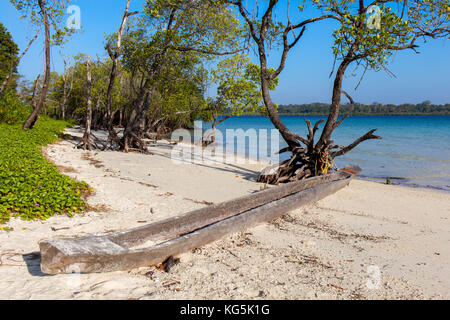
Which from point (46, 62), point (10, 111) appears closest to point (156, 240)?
point (46, 62)

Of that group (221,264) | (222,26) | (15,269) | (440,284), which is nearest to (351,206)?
(440,284)

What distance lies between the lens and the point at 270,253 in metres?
4.15

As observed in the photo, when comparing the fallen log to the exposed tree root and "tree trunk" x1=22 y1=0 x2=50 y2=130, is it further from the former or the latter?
"tree trunk" x1=22 y1=0 x2=50 y2=130

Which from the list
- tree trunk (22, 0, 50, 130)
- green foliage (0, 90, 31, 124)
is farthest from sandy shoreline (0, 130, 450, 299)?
green foliage (0, 90, 31, 124)

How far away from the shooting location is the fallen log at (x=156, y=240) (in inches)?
113

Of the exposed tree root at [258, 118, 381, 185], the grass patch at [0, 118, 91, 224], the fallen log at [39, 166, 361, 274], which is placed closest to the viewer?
the fallen log at [39, 166, 361, 274]

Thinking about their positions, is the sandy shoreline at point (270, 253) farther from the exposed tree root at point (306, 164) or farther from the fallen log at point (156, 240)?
the exposed tree root at point (306, 164)

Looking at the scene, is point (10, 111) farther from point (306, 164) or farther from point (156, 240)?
point (156, 240)

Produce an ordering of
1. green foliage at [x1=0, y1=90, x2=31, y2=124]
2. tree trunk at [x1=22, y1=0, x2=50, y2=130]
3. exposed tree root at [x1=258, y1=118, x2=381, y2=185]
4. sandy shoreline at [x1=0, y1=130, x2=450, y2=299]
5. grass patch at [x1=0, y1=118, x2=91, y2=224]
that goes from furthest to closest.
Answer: green foliage at [x1=0, y1=90, x2=31, y2=124] → tree trunk at [x1=22, y1=0, x2=50, y2=130] → exposed tree root at [x1=258, y1=118, x2=381, y2=185] → grass patch at [x1=0, y1=118, x2=91, y2=224] → sandy shoreline at [x1=0, y1=130, x2=450, y2=299]

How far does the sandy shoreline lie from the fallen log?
16 cm

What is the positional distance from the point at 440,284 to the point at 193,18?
10348 mm

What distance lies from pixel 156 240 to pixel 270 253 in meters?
1.42

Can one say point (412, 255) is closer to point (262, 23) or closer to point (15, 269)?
point (15, 269)

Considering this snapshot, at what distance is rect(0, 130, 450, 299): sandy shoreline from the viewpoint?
3.09m
